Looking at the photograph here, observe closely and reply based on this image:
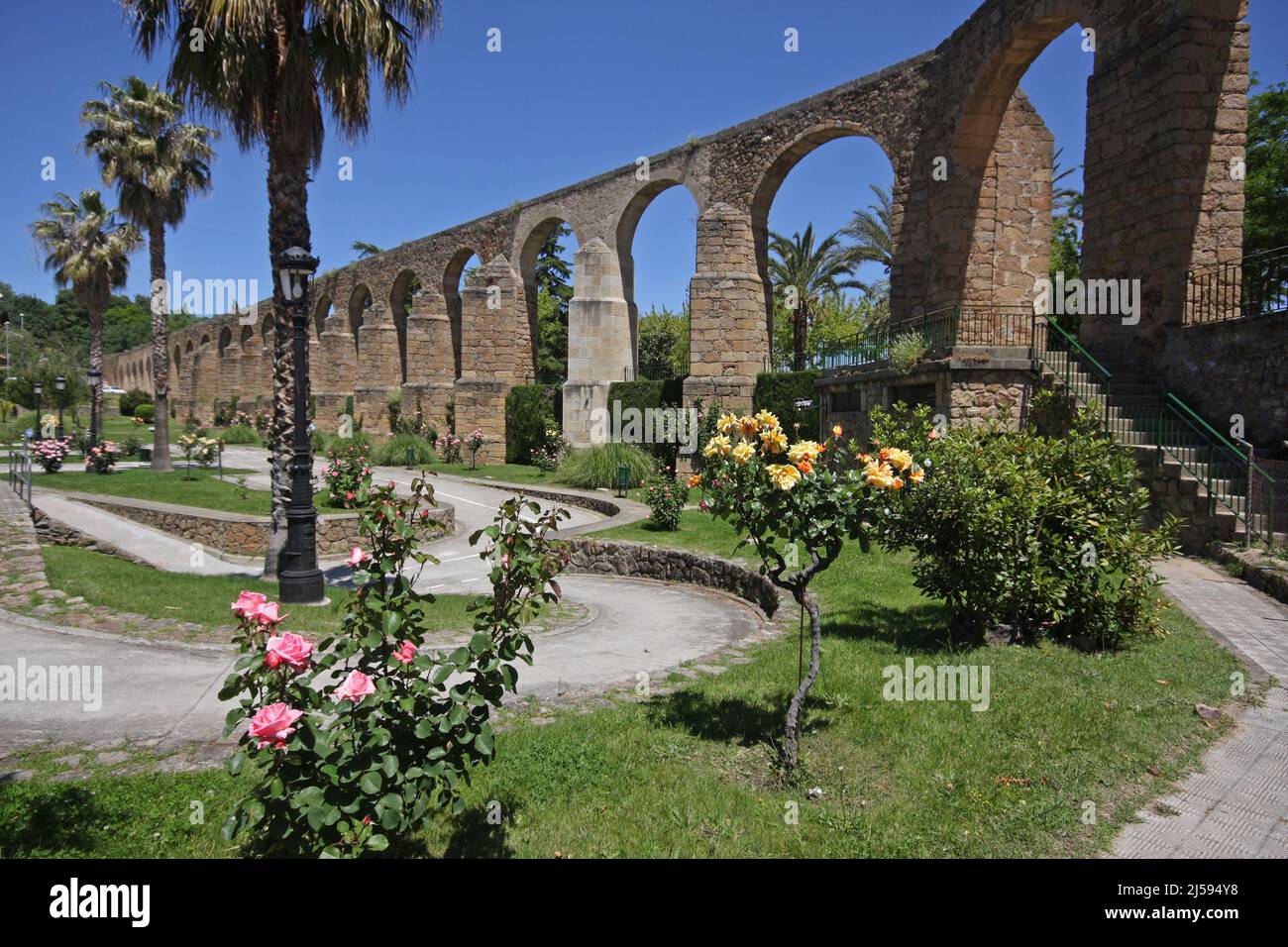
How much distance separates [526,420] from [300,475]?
17859 millimetres

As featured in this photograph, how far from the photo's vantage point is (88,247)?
29281 mm

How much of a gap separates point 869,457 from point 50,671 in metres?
5.69

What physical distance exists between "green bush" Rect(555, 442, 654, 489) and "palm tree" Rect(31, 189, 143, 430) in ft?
70.0

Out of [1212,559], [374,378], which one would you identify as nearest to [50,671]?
[1212,559]

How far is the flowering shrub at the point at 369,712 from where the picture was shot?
242cm

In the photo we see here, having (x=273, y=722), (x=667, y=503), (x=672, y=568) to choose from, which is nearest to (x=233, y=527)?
(x=667, y=503)

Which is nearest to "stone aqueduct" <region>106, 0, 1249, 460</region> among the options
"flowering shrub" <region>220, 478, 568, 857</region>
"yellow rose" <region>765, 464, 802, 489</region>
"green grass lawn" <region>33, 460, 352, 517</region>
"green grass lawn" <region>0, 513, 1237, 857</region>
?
"green grass lawn" <region>0, 513, 1237, 857</region>

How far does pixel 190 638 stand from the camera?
6395mm

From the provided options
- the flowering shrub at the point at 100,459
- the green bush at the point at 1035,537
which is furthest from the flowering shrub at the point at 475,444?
the green bush at the point at 1035,537

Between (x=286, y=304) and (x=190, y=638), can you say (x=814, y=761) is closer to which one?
(x=190, y=638)

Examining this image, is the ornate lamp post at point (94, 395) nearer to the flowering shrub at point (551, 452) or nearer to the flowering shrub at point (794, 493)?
the flowering shrub at point (551, 452)

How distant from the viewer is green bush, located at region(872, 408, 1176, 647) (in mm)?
5488

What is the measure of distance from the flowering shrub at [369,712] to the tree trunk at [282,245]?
7.79 m

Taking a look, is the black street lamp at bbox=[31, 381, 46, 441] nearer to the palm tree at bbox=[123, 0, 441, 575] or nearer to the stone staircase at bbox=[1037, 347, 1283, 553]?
the palm tree at bbox=[123, 0, 441, 575]
